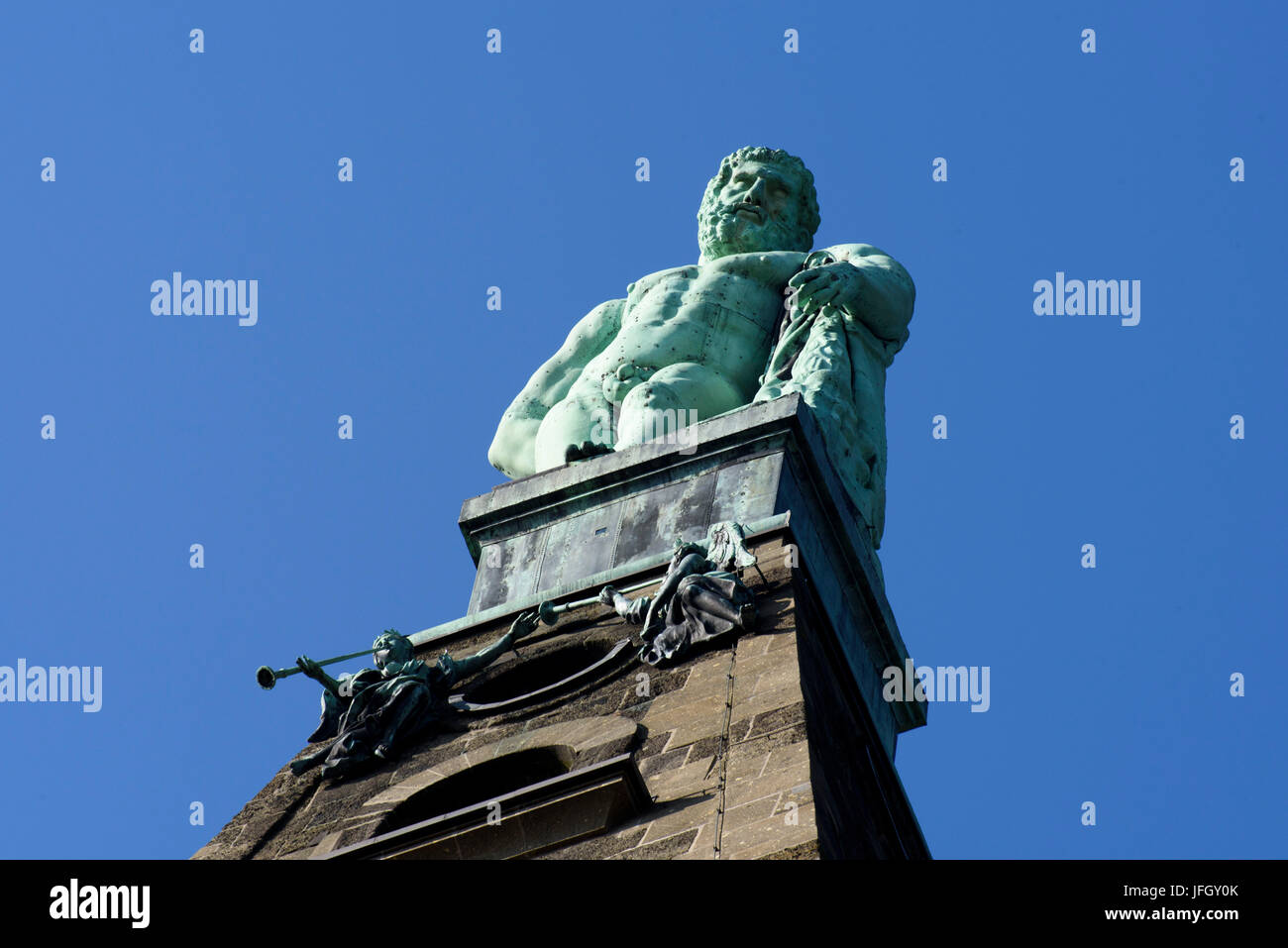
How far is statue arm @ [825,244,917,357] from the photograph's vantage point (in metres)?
22.0

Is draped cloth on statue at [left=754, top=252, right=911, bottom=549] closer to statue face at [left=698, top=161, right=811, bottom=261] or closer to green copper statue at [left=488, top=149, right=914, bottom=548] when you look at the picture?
green copper statue at [left=488, top=149, right=914, bottom=548]

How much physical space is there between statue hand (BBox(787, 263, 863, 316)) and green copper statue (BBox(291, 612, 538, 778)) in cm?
517

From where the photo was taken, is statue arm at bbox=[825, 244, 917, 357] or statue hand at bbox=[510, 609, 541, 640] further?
statue arm at bbox=[825, 244, 917, 357]

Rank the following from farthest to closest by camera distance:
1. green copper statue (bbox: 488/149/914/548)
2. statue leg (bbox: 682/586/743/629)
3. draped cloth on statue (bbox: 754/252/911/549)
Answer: green copper statue (bbox: 488/149/914/548)
draped cloth on statue (bbox: 754/252/911/549)
statue leg (bbox: 682/586/743/629)

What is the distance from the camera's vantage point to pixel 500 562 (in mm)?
19531

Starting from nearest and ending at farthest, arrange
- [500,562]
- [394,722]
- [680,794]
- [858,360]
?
[680,794] → [394,722] → [500,562] → [858,360]

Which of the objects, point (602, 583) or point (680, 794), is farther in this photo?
point (602, 583)

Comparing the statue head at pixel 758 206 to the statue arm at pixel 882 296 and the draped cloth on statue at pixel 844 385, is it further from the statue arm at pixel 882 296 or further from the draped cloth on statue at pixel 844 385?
the draped cloth on statue at pixel 844 385

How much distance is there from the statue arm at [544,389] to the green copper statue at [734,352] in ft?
0.06

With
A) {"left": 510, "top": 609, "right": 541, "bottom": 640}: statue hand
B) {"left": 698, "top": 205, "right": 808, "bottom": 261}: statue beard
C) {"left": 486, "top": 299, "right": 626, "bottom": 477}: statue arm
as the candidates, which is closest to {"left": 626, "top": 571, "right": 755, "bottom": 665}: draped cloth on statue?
{"left": 510, "top": 609, "right": 541, "bottom": 640}: statue hand

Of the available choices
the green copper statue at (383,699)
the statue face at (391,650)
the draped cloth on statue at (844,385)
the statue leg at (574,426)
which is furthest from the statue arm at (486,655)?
the draped cloth on statue at (844,385)
